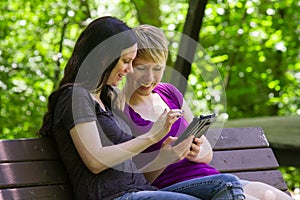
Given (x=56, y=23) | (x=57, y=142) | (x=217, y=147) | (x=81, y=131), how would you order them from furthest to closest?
(x=56, y=23)
(x=217, y=147)
(x=57, y=142)
(x=81, y=131)

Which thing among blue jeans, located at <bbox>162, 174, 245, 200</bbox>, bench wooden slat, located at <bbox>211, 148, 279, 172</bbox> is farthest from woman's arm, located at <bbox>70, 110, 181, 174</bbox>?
bench wooden slat, located at <bbox>211, 148, 279, 172</bbox>

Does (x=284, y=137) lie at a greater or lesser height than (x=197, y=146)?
lesser

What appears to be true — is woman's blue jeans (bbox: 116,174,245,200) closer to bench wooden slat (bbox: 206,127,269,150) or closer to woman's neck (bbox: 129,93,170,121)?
woman's neck (bbox: 129,93,170,121)

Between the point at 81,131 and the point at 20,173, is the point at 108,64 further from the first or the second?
the point at 20,173

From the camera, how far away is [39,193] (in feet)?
8.32

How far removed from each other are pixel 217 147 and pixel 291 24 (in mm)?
3587

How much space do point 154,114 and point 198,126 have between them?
1.25 ft

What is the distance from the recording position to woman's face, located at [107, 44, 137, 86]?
245cm

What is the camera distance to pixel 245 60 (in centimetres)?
729

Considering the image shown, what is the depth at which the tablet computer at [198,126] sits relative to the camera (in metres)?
2.28

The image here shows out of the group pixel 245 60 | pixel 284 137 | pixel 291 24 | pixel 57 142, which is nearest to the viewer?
pixel 57 142

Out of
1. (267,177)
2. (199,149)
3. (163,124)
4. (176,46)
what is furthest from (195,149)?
(176,46)

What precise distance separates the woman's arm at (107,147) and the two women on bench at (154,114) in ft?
0.78

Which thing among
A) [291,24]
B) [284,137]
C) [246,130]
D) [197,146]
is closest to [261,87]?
[291,24]
